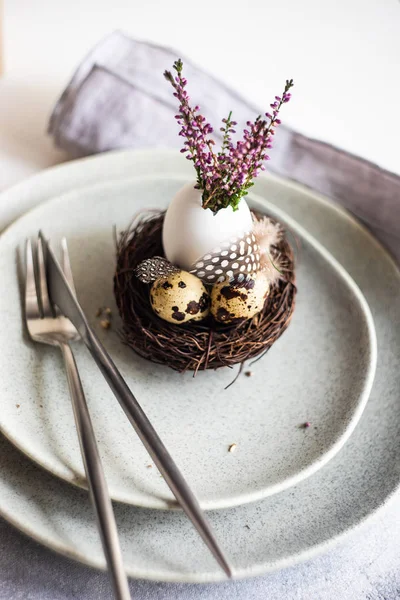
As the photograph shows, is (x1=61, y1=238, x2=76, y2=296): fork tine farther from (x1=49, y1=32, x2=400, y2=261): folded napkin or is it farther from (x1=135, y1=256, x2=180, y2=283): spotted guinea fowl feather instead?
(x1=49, y1=32, x2=400, y2=261): folded napkin

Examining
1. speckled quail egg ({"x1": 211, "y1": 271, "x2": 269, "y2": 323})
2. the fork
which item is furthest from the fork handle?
speckled quail egg ({"x1": 211, "y1": 271, "x2": 269, "y2": 323})

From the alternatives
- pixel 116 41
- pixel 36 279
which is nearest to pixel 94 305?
pixel 36 279

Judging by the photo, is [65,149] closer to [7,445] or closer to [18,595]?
[7,445]

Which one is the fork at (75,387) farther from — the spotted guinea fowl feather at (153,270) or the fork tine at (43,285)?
the spotted guinea fowl feather at (153,270)

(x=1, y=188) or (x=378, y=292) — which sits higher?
(x=378, y=292)

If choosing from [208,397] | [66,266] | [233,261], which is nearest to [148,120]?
[66,266]

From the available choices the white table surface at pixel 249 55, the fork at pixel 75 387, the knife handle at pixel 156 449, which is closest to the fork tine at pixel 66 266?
the fork at pixel 75 387
